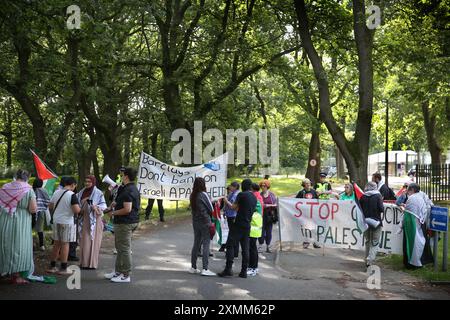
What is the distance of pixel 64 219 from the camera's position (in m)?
9.54

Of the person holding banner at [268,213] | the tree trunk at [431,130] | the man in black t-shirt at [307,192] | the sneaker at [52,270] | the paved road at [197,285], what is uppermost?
the tree trunk at [431,130]

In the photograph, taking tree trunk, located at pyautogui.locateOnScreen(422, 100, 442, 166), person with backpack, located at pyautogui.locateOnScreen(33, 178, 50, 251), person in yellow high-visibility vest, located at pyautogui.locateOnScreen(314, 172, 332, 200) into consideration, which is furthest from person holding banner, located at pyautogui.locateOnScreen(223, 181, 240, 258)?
tree trunk, located at pyautogui.locateOnScreen(422, 100, 442, 166)

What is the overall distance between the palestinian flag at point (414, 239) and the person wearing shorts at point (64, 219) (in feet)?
21.4

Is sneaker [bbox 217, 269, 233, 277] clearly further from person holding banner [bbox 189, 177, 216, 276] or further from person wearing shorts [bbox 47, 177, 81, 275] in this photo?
person wearing shorts [bbox 47, 177, 81, 275]

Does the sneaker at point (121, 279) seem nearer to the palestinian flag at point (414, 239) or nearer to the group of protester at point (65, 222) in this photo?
the group of protester at point (65, 222)

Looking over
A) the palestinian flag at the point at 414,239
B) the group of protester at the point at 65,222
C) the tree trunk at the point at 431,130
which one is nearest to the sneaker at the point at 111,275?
the group of protester at the point at 65,222

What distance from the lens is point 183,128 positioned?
2386cm

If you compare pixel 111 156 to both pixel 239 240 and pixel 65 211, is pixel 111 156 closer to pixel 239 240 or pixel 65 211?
pixel 65 211

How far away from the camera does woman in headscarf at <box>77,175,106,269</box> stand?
10.1 metres

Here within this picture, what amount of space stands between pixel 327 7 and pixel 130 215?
42.1 ft

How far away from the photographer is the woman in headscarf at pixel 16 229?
8.34 metres

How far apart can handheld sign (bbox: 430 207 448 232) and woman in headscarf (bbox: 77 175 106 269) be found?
645 cm

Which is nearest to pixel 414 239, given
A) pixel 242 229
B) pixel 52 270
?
pixel 242 229

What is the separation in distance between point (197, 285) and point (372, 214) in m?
4.11
